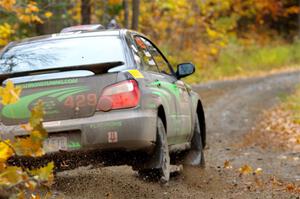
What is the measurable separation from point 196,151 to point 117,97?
281 centimetres

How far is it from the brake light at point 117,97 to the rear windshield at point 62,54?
1.75ft

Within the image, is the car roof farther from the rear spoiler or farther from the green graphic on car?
the green graphic on car

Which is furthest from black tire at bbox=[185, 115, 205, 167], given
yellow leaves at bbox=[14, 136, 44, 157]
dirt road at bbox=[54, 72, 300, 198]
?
yellow leaves at bbox=[14, 136, 44, 157]

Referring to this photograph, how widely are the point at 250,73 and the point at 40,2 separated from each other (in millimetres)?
17789

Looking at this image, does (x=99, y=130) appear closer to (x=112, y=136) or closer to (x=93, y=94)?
(x=112, y=136)

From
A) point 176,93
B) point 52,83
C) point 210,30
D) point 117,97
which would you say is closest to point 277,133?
point 176,93

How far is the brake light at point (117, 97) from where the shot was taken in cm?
684

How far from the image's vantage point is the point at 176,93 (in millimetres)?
8445

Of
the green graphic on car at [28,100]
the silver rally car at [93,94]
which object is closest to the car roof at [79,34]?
the silver rally car at [93,94]

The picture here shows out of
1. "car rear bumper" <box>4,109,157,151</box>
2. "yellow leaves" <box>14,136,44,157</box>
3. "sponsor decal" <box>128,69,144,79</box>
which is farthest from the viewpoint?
"sponsor decal" <box>128,69,144,79</box>

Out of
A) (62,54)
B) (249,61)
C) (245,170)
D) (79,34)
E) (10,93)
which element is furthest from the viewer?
(249,61)

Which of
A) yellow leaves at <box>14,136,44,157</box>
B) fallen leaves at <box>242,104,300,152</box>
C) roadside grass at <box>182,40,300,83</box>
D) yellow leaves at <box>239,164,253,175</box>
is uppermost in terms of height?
yellow leaves at <box>14,136,44,157</box>

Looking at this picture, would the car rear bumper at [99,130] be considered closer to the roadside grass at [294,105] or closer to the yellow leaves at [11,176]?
Result: the yellow leaves at [11,176]

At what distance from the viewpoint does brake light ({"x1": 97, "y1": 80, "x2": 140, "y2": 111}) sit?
22.5ft
